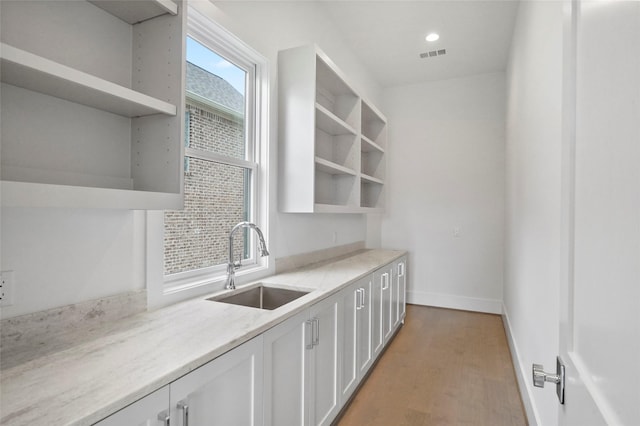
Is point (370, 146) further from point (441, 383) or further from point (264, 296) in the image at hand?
point (441, 383)

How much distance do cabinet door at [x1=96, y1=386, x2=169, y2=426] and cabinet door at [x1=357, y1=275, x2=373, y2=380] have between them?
1618 millimetres

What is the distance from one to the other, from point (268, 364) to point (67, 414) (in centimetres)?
75

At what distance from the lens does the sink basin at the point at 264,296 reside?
6.67 feet

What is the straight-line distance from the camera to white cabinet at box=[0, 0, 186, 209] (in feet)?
3.43

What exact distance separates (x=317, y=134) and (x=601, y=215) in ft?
8.89

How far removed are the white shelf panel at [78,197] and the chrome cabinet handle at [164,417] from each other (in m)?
0.64

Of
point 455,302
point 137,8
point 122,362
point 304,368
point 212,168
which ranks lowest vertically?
point 455,302

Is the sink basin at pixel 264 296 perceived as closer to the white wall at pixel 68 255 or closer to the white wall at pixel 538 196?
the white wall at pixel 68 255

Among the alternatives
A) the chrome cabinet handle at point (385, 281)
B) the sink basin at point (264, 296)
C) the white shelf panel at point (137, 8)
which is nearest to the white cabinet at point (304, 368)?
the sink basin at point (264, 296)

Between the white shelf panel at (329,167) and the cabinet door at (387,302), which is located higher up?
the white shelf panel at (329,167)

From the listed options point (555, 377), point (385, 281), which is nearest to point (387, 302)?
point (385, 281)

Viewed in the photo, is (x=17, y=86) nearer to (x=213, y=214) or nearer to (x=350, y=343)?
(x=213, y=214)

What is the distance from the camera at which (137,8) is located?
1.33 meters

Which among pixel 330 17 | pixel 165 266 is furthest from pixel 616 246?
pixel 330 17
